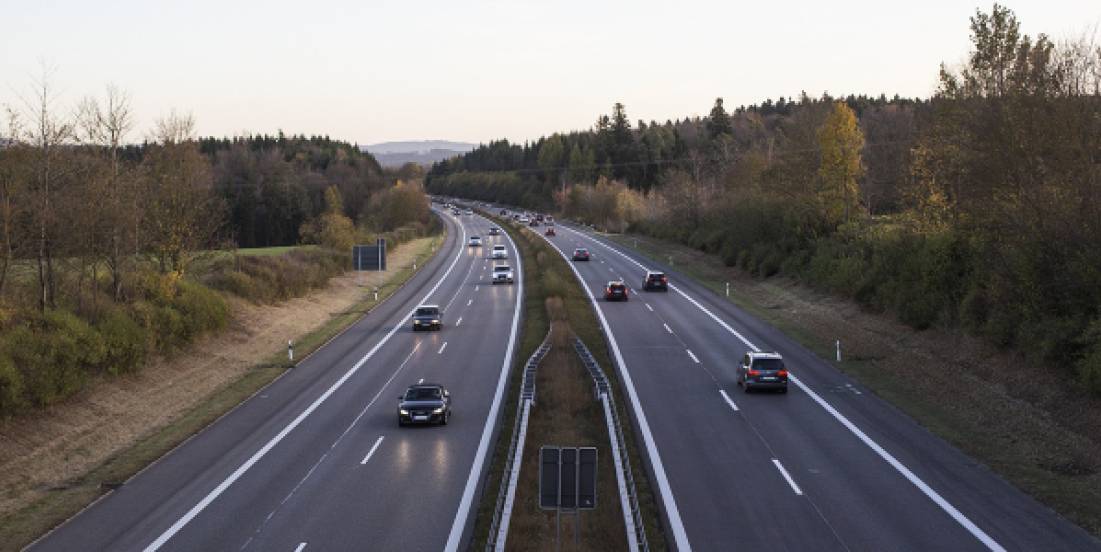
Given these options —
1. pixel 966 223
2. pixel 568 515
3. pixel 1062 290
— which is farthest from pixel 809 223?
pixel 568 515

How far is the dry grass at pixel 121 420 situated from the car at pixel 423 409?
583 centimetres

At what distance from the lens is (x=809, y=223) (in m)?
63.8

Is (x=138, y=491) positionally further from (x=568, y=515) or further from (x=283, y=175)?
(x=283, y=175)

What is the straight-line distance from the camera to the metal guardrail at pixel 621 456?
15.3 meters

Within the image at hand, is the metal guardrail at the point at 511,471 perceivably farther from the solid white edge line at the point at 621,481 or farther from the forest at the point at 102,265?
the forest at the point at 102,265

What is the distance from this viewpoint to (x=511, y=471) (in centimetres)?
1909

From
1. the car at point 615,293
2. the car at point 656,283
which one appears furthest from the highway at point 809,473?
the car at point 656,283

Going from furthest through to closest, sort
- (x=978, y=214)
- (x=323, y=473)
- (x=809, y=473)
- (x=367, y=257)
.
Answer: (x=367, y=257), (x=978, y=214), (x=323, y=473), (x=809, y=473)

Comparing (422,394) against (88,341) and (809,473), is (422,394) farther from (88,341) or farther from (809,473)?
(809,473)

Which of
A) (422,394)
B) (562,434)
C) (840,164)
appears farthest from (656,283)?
(562,434)

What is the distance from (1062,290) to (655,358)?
578 inches

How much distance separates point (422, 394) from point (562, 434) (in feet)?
16.0

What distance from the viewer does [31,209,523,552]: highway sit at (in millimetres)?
16906

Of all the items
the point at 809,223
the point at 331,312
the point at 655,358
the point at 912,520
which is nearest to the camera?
the point at 912,520
